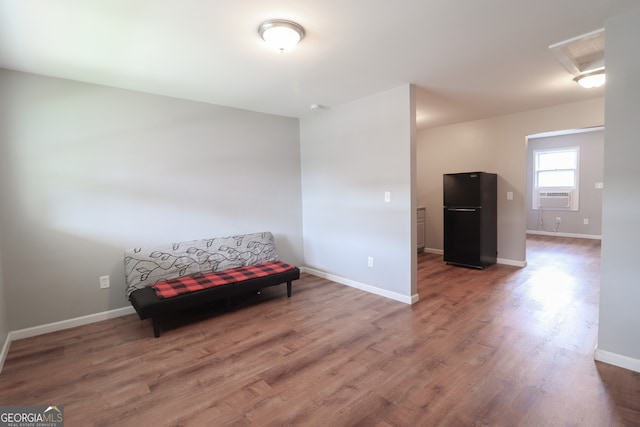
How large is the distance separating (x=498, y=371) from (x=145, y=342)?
9.19 feet

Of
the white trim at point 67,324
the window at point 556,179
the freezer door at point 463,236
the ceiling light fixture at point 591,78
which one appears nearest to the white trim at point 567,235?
the window at point 556,179

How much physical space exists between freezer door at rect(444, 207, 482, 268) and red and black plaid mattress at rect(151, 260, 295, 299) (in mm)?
2804

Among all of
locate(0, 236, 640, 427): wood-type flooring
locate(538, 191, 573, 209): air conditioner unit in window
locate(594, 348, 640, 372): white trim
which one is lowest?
locate(0, 236, 640, 427): wood-type flooring

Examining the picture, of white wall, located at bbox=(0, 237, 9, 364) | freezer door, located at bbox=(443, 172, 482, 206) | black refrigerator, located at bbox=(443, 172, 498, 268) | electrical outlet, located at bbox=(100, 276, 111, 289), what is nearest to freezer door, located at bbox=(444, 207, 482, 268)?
black refrigerator, located at bbox=(443, 172, 498, 268)

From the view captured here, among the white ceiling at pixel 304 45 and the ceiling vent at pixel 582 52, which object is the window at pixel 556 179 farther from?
the ceiling vent at pixel 582 52

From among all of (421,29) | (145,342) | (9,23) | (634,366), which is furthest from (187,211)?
(634,366)

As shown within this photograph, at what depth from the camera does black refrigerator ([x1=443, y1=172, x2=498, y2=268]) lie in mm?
4516

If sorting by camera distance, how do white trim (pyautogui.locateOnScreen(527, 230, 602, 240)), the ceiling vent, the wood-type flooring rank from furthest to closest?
white trim (pyautogui.locateOnScreen(527, 230, 602, 240)), the ceiling vent, the wood-type flooring

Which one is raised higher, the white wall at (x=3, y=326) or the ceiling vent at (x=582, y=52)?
the ceiling vent at (x=582, y=52)

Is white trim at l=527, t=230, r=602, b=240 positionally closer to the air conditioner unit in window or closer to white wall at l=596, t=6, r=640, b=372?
the air conditioner unit in window

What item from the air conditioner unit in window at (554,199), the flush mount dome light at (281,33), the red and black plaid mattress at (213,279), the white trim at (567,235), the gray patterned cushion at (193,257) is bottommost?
the white trim at (567,235)

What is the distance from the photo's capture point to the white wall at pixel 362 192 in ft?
10.8

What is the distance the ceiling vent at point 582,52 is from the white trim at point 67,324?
15.4 feet

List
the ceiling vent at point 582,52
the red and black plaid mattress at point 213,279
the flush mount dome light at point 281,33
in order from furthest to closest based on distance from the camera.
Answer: the red and black plaid mattress at point 213,279 → the ceiling vent at point 582,52 → the flush mount dome light at point 281,33
